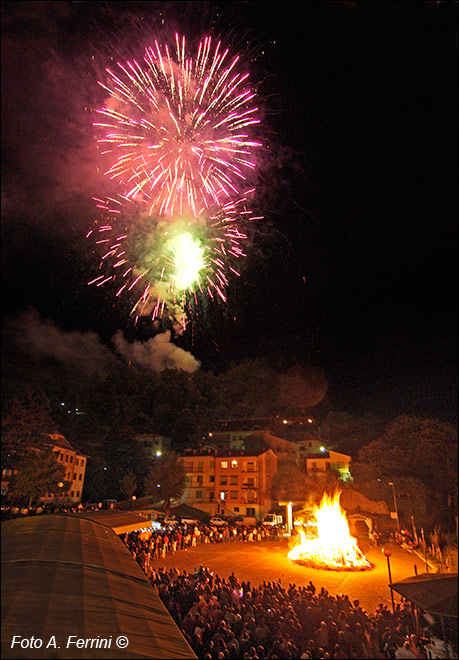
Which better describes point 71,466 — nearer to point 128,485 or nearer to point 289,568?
point 128,485

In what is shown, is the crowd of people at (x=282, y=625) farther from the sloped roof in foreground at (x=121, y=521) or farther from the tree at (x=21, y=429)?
the tree at (x=21, y=429)

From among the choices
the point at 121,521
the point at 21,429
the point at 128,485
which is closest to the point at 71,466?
the point at 128,485

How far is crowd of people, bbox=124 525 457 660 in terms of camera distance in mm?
7371

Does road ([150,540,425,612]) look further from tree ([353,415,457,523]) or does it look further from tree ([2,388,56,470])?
tree ([2,388,56,470])

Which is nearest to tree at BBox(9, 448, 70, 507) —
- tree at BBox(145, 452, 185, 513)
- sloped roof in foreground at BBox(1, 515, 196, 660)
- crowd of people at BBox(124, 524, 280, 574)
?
crowd of people at BBox(124, 524, 280, 574)

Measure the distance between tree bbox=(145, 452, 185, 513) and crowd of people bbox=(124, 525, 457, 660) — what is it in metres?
31.8

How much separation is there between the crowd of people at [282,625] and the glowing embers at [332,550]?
824 centimetres

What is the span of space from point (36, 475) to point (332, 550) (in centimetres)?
2146

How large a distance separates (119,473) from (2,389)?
19.9 metres

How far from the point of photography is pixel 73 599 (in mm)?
4227

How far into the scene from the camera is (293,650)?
7.38m

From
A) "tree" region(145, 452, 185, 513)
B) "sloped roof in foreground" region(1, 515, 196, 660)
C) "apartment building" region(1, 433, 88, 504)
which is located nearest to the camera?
"sloped roof in foreground" region(1, 515, 196, 660)

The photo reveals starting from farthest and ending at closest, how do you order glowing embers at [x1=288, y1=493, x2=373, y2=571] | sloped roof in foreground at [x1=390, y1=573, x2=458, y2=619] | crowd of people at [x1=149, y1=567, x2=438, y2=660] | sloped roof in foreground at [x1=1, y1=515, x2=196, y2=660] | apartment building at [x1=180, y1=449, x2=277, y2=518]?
apartment building at [x1=180, y1=449, x2=277, y2=518] → glowing embers at [x1=288, y1=493, x2=373, y2=571] → crowd of people at [x1=149, y1=567, x2=438, y2=660] → sloped roof in foreground at [x1=390, y1=573, x2=458, y2=619] → sloped roof in foreground at [x1=1, y1=515, x2=196, y2=660]

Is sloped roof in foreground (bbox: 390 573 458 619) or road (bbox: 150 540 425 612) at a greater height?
sloped roof in foreground (bbox: 390 573 458 619)
